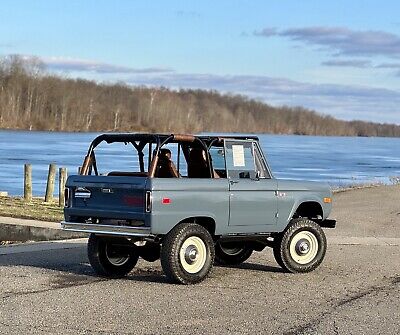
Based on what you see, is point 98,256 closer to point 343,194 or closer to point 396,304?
point 396,304

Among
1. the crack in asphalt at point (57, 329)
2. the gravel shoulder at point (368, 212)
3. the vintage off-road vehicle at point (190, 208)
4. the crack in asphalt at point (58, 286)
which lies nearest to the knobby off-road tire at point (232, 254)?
the vintage off-road vehicle at point (190, 208)

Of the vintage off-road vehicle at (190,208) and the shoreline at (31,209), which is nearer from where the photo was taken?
the vintage off-road vehicle at (190,208)

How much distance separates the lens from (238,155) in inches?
490

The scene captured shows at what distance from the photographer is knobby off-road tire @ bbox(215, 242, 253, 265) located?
44.5 ft

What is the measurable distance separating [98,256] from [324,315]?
3.82 meters

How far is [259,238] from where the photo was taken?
41.9 ft

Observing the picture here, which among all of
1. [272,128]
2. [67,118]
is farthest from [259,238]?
[272,128]

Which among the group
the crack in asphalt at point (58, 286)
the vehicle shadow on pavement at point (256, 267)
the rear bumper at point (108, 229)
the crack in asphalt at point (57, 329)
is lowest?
the crack in asphalt at point (57, 329)

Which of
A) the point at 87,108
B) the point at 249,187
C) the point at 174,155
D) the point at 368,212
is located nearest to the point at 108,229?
the point at 174,155

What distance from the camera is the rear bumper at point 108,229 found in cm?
1112

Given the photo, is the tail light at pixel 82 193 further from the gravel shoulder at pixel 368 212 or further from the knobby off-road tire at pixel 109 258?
the gravel shoulder at pixel 368 212

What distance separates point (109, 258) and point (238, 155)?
2.28 metres

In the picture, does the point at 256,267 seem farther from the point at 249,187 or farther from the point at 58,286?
the point at 58,286

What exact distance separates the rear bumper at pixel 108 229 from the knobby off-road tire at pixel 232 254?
102 inches
